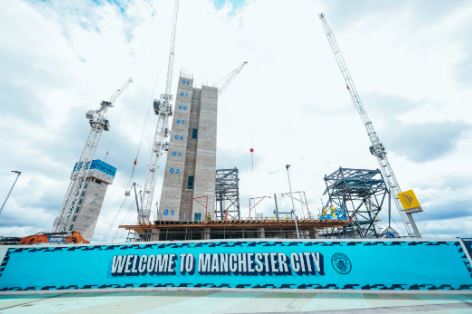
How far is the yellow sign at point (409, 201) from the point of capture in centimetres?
3222

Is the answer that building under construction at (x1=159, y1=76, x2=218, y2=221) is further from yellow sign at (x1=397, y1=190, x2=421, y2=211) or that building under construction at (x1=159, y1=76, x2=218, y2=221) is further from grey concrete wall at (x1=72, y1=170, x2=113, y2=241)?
grey concrete wall at (x1=72, y1=170, x2=113, y2=241)

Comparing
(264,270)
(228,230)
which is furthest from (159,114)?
(264,270)

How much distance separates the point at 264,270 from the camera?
8188mm

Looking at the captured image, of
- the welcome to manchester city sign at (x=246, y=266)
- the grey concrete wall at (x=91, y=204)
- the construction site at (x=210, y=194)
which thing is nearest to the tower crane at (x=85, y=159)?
the grey concrete wall at (x=91, y=204)

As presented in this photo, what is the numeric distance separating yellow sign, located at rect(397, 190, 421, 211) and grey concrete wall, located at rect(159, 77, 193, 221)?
42267mm

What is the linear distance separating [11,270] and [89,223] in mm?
110804

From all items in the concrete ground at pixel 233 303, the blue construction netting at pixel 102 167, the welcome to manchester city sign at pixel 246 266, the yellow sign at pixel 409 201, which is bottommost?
the concrete ground at pixel 233 303

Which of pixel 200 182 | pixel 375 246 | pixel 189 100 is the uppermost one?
pixel 189 100

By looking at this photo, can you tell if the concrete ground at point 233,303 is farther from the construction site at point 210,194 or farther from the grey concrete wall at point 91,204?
the grey concrete wall at point 91,204

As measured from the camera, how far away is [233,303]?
259 inches

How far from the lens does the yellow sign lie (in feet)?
106

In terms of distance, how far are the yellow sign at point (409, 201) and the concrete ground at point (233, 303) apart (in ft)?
112

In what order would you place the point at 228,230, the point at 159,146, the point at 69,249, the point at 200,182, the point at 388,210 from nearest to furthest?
1. the point at 69,249
2. the point at 228,230
3. the point at 200,182
4. the point at 388,210
5. the point at 159,146

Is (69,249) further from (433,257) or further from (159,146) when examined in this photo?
(159,146)
